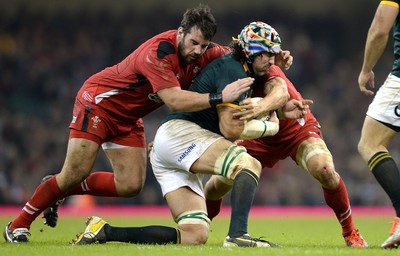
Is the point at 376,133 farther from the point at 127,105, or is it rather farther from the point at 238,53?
the point at 127,105

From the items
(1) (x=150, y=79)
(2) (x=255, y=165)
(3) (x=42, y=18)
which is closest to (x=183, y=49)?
(1) (x=150, y=79)

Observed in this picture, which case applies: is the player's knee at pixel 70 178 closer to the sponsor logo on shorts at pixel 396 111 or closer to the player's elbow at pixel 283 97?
the player's elbow at pixel 283 97

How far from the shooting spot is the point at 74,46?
69.2 feet

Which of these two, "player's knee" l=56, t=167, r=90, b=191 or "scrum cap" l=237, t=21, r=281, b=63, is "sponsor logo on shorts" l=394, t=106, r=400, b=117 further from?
"player's knee" l=56, t=167, r=90, b=191

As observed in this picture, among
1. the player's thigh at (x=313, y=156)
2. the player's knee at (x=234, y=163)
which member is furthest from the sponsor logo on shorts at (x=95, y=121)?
the player's thigh at (x=313, y=156)

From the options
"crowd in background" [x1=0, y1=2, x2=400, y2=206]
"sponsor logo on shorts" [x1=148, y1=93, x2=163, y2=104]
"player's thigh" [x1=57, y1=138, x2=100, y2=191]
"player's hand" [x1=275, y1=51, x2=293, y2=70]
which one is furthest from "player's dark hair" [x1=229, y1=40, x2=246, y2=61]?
"crowd in background" [x1=0, y1=2, x2=400, y2=206]

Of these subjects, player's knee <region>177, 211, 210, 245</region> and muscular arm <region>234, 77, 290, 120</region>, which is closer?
muscular arm <region>234, 77, 290, 120</region>

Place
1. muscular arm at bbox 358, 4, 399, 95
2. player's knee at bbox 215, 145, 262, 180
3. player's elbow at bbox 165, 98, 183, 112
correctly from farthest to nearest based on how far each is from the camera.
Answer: player's elbow at bbox 165, 98, 183, 112
player's knee at bbox 215, 145, 262, 180
muscular arm at bbox 358, 4, 399, 95

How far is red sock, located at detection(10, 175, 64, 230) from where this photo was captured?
8.01m

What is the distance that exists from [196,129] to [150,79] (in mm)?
653

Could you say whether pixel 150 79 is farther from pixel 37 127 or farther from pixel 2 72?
pixel 2 72

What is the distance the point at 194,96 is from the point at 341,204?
6.25ft

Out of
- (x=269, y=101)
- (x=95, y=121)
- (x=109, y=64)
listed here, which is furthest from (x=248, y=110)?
(x=109, y=64)

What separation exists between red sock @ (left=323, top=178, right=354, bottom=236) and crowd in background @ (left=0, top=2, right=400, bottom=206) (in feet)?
34.1
